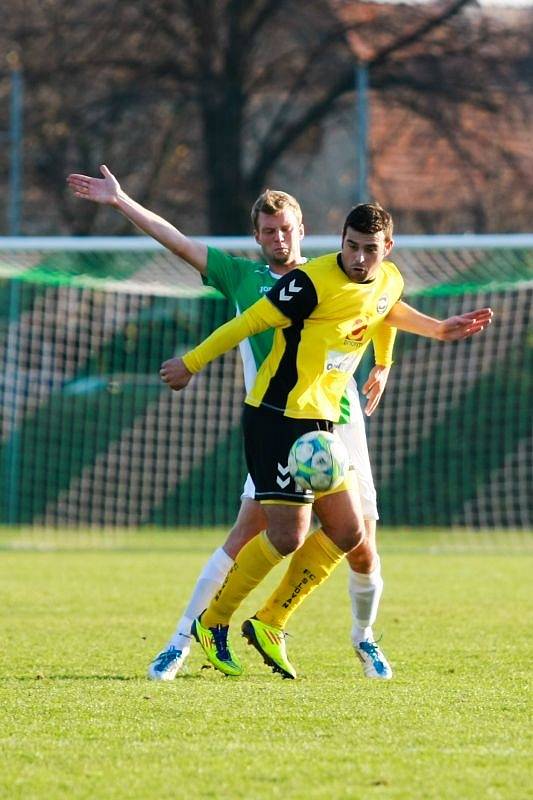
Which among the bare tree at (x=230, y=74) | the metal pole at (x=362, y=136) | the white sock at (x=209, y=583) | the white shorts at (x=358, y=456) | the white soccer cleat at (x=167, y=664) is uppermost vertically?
the bare tree at (x=230, y=74)

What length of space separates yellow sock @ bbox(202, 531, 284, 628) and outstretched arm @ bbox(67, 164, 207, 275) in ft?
4.02

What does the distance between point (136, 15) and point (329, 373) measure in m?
17.0

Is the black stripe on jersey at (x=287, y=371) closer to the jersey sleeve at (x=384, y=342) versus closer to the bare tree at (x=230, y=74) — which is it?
the jersey sleeve at (x=384, y=342)

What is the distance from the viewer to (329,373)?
639cm

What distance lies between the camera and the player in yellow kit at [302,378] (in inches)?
245

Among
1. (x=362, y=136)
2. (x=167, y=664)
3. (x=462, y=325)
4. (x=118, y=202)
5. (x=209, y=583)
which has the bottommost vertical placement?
(x=167, y=664)

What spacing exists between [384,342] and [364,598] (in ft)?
3.72

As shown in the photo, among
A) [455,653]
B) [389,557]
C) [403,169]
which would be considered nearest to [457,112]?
[403,169]

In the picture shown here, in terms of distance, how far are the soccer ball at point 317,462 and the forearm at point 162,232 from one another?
104cm

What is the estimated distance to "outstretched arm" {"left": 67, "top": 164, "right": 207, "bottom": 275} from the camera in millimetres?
6621

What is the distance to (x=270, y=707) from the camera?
562 centimetres

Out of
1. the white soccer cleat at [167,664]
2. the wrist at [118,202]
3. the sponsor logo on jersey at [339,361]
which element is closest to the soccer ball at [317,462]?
the sponsor logo on jersey at [339,361]

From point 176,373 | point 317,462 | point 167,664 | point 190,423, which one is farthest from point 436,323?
point 190,423

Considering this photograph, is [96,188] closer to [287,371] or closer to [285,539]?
[287,371]
